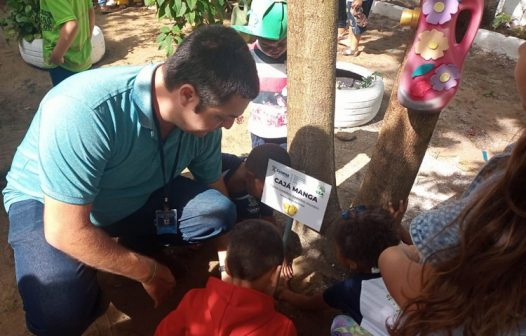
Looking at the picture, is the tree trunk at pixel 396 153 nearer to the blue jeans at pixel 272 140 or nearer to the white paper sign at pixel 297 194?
the white paper sign at pixel 297 194

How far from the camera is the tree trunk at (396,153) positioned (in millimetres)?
1895

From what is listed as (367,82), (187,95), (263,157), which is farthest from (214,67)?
(367,82)

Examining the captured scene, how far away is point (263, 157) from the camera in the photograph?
7.31 ft

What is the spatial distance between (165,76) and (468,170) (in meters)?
2.51

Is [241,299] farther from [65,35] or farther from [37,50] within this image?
[37,50]

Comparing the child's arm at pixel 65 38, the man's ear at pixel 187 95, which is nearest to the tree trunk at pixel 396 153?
the man's ear at pixel 187 95

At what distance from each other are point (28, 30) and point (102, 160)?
3.80 m

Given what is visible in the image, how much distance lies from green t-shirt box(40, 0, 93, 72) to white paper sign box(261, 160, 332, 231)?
2014mm

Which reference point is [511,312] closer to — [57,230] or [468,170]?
[57,230]

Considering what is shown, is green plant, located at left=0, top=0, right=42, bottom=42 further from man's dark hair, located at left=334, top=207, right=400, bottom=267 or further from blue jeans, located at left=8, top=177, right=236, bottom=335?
man's dark hair, located at left=334, top=207, right=400, bottom=267

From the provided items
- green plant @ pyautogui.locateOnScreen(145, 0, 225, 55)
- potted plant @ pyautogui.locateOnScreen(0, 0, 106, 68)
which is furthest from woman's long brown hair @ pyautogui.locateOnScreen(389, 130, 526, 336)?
potted plant @ pyautogui.locateOnScreen(0, 0, 106, 68)

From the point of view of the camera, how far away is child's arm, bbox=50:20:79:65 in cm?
295

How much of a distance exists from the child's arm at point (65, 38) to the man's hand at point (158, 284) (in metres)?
1.88

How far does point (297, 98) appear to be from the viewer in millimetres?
2012
